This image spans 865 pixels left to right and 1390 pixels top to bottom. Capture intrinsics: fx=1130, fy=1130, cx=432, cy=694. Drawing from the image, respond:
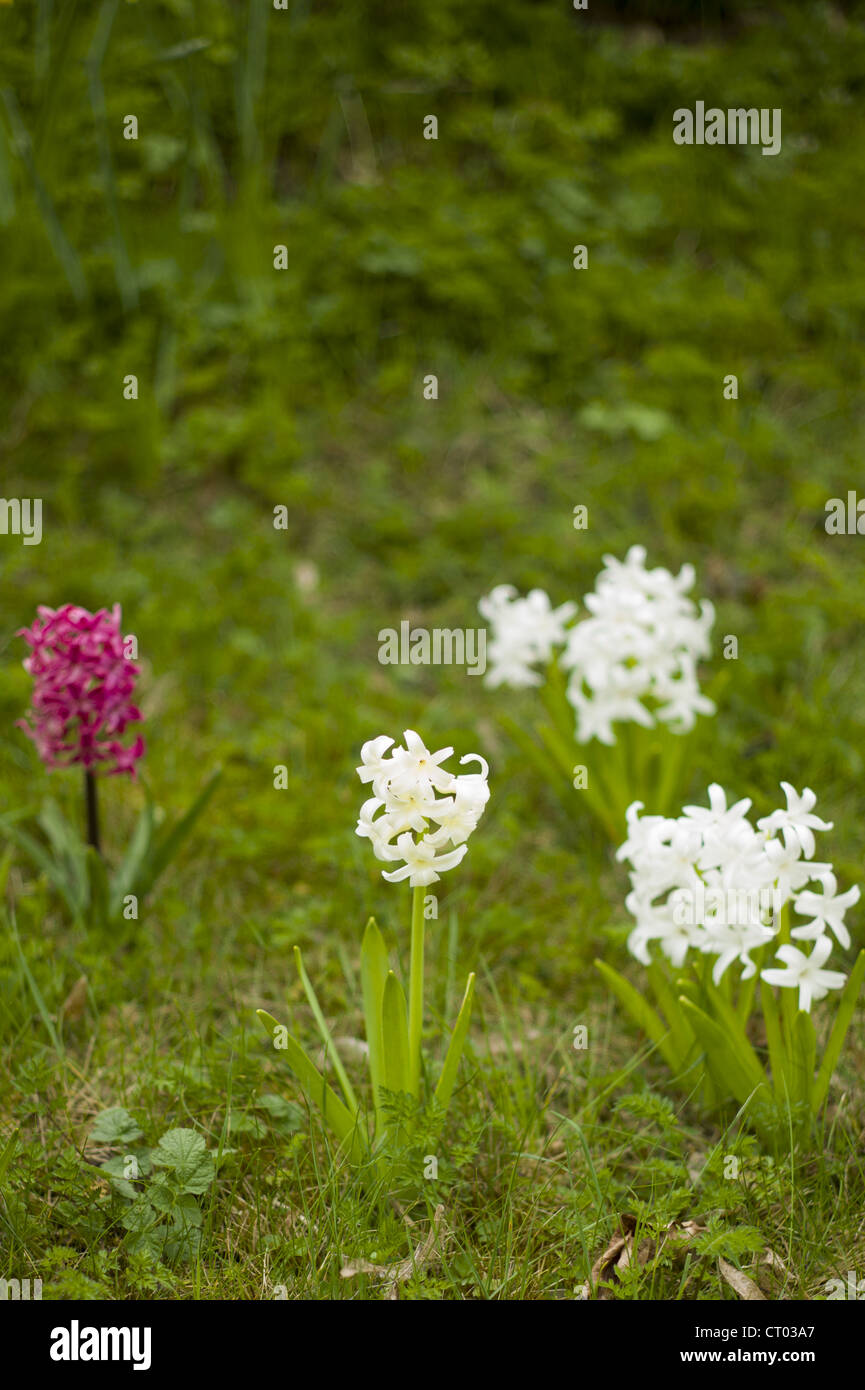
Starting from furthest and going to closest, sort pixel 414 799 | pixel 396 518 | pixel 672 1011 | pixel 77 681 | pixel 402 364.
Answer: pixel 402 364, pixel 396 518, pixel 77 681, pixel 672 1011, pixel 414 799

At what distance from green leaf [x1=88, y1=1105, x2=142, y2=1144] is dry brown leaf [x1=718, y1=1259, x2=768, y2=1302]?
3.50 feet

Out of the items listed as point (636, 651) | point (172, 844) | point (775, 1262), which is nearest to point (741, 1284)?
point (775, 1262)

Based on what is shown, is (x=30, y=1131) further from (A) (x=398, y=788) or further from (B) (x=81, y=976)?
(A) (x=398, y=788)

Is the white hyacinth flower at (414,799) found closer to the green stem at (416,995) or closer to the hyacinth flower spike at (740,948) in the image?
the green stem at (416,995)

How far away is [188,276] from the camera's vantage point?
4.75 meters

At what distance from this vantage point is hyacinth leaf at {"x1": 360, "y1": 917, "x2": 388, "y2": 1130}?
2055mm

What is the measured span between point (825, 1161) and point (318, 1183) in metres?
0.94

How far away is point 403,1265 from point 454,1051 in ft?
1.20

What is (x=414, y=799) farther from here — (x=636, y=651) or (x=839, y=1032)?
(x=636, y=651)

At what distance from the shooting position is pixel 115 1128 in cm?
208

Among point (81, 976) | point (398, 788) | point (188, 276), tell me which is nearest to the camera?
point (398, 788)

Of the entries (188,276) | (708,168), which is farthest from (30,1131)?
(708,168)

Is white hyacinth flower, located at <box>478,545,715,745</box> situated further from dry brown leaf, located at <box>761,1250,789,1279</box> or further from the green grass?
dry brown leaf, located at <box>761,1250,789,1279</box>
